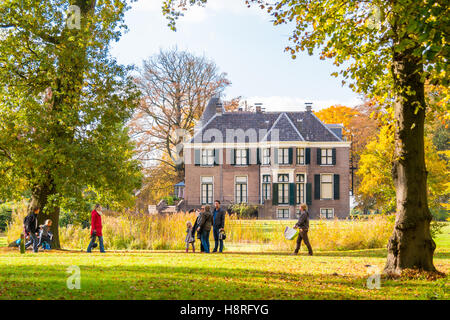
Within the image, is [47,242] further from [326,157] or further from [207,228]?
[326,157]

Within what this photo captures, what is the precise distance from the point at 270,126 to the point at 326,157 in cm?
541

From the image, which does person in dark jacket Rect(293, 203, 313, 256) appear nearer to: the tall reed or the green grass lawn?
the tall reed

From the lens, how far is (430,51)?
6879mm

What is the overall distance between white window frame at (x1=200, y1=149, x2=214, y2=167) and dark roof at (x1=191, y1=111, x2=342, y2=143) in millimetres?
835

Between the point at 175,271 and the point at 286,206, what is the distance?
1261 inches

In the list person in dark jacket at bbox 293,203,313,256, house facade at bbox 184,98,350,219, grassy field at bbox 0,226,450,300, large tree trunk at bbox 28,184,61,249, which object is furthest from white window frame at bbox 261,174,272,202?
grassy field at bbox 0,226,450,300

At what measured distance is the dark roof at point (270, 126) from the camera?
1720 inches

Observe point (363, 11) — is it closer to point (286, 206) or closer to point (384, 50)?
point (384, 50)

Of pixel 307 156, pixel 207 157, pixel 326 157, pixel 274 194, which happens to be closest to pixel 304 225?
pixel 274 194

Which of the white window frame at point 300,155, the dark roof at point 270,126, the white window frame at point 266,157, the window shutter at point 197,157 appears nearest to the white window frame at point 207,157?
Answer: the window shutter at point 197,157

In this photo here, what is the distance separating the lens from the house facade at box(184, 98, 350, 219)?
1679 inches

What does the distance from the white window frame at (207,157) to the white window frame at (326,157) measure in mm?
8866
